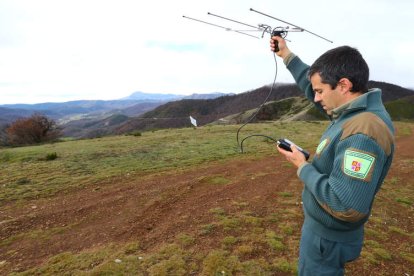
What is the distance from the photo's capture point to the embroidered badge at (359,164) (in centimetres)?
291

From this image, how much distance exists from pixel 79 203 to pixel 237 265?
278 inches

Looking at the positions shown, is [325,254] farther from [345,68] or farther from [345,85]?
[345,68]

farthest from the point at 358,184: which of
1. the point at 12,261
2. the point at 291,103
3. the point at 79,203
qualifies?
the point at 291,103

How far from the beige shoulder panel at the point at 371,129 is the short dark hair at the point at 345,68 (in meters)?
0.35

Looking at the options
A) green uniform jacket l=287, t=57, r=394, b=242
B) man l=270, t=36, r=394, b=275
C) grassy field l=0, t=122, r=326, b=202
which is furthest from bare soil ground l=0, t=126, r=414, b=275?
green uniform jacket l=287, t=57, r=394, b=242

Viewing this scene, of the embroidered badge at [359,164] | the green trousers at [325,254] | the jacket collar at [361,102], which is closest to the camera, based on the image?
the embroidered badge at [359,164]

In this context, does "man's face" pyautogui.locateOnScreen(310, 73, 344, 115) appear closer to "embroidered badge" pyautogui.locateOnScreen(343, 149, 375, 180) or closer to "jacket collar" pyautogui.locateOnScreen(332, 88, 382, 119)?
"jacket collar" pyautogui.locateOnScreen(332, 88, 382, 119)

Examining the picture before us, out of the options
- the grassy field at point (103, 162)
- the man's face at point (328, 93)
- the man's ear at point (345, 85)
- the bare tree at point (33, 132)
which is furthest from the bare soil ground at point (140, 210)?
the bare tree at point (33, 132)

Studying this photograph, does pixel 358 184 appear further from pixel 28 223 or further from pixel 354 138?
pixel 28 223

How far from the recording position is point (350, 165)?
2.95m

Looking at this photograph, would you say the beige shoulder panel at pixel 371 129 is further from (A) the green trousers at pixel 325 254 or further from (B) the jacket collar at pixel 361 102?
(A) the green trousers at pixel 325 254

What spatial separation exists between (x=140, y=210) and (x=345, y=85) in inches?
345

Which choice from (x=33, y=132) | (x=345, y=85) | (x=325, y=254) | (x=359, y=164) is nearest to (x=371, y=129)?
(x=359, y=164)

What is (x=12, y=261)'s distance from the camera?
306 inches
